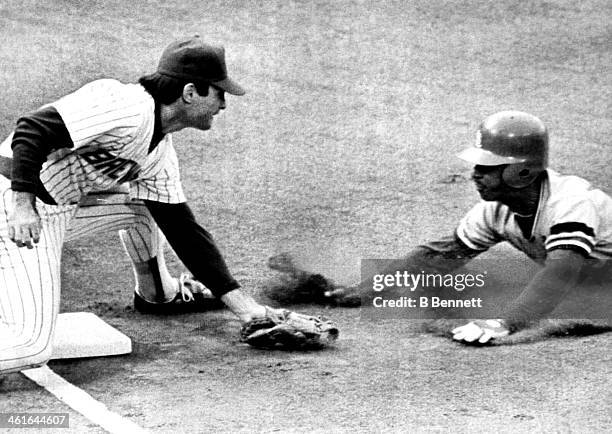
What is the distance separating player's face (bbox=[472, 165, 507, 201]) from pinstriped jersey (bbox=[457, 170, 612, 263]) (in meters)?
0.10

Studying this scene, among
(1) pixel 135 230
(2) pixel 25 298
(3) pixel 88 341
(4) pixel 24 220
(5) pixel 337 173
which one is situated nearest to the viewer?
(4) pixel 24 220

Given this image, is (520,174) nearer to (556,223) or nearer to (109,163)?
(556,223)

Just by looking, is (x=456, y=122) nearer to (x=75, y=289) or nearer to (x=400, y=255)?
(x=400, y=255)

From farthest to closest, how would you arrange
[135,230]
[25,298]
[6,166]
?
[135,230] < [6,166] < [25,298]

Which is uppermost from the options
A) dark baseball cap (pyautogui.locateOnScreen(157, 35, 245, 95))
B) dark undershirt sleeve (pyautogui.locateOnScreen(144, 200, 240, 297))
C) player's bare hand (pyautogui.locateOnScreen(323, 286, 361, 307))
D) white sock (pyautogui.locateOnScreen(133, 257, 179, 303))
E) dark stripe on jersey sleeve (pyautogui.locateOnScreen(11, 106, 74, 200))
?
dark baseball cap (pyautogui.locateOnScreen(157, 35, 245, 95))

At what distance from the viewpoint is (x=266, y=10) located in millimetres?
5465

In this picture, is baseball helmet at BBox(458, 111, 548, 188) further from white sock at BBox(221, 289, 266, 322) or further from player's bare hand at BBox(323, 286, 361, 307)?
white sock at BBox(221, 289, 266, 322)

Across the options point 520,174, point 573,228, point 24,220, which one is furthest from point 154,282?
point 573,228

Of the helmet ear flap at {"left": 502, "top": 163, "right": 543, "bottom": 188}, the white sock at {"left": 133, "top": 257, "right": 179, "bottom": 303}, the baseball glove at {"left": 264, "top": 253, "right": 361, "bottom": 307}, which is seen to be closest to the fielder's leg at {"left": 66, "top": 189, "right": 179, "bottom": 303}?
the white sock at {"left": 133, "top": 257, "right": 179, "bottom": 303}

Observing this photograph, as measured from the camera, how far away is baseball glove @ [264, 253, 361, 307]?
11.2ft

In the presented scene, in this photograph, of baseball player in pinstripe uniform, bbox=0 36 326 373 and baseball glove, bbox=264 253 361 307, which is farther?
baseball glove, bbox=264 253 361 307

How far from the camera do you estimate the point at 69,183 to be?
2818 millimetres

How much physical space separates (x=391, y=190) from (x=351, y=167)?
0.85 feet

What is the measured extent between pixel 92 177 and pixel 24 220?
335 mm
